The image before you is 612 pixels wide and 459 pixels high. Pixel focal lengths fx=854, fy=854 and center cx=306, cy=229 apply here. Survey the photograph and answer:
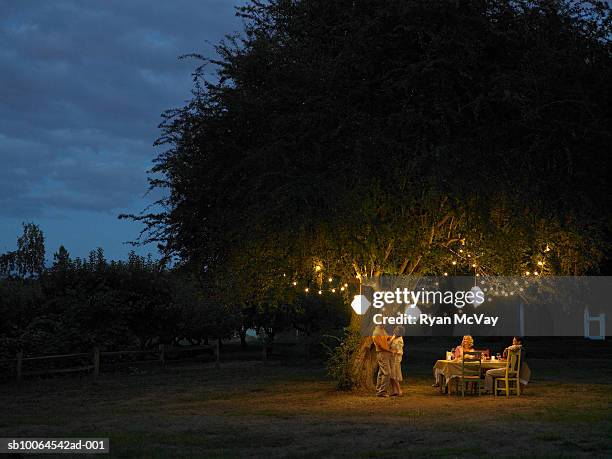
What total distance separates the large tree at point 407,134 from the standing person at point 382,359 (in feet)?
6.62

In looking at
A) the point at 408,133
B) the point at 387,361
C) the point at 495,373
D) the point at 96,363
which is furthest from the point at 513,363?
the point at 96,363

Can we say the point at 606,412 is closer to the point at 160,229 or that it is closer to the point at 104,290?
the point at 160,229

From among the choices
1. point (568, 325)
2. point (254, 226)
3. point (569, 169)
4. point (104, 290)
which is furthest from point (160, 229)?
point (568, 325)

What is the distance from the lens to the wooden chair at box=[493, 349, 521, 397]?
841 inches

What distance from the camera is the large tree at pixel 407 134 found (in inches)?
755

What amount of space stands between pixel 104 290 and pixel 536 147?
21.8 m

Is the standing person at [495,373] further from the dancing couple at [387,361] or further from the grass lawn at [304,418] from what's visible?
the dancing couple at [387,361]

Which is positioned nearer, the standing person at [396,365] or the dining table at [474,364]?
the standing person at [396,365]

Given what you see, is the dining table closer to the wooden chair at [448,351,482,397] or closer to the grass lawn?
the wooden chair at [448,351,482,397]

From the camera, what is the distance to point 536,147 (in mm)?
19047

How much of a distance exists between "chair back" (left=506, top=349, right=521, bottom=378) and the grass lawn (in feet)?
2.67

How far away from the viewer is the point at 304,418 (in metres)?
17.2

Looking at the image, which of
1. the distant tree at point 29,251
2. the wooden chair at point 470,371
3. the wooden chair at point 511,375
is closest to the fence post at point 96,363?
the wooden chair at point 470,371

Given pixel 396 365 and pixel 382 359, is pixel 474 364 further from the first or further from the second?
pixel 382 359
